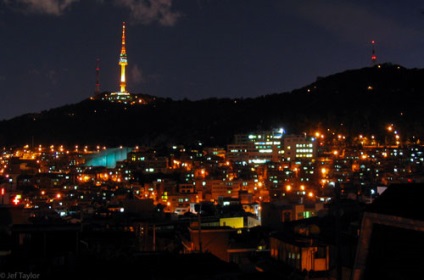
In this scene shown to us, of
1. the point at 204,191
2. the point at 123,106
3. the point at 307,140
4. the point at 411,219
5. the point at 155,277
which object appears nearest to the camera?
the point at 411,219

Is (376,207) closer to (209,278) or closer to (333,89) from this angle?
(209,278)

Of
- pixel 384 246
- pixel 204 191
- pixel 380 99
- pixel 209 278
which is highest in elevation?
pixel 380 99

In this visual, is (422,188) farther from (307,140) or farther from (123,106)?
(123,106)

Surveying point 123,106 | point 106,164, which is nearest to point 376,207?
point 106,164

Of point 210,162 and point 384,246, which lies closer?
point 384,246

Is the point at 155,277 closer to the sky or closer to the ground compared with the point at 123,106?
closer to the ground

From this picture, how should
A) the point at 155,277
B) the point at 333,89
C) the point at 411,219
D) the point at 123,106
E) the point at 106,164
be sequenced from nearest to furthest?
the point at 411,219 → the point at 155,277 → the point at 106,164 → the point at 333,89 → the point at 123,106
